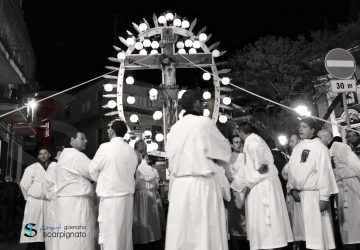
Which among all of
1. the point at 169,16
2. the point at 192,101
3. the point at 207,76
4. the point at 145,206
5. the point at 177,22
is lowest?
the point at 145,206

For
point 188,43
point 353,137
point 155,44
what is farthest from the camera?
point 188,43

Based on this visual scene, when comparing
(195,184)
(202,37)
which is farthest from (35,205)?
(202,37)

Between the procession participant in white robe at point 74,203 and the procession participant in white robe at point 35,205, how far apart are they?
1.34 meters

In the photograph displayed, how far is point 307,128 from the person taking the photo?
18.8 ft

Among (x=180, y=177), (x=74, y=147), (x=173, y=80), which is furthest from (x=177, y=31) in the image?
(x=180, y=177)

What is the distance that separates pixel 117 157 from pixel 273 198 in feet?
7.36

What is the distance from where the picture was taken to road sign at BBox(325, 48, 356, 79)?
6531 mm

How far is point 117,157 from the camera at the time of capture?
5453 mm

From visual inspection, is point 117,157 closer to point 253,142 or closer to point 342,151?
point 253,142

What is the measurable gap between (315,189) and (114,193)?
2.82m

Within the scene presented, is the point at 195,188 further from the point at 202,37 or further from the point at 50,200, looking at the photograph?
the point at 202,37

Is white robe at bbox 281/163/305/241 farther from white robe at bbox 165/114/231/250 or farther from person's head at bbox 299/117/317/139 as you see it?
white robe at bbox 165/114/231/250

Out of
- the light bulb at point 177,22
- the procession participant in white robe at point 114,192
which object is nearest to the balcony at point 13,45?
the light bulb at point 177,22

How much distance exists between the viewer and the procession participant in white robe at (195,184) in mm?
4086
